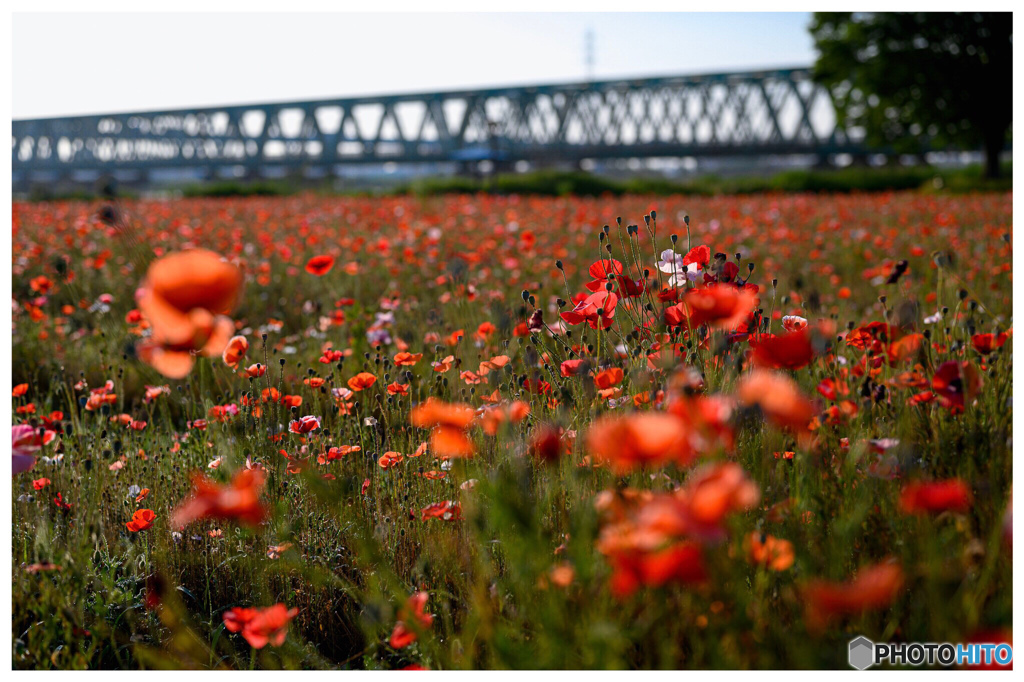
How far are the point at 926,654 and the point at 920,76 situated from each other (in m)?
16.1

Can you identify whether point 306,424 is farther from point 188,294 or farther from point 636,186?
point 636,186

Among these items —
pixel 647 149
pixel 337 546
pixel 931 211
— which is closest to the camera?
pixel 337 546

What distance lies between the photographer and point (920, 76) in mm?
13977

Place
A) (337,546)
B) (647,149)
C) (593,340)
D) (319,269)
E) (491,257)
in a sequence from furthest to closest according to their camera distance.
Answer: (647,149) < (491,257) < (593,340) < (319,269) < (337,546)

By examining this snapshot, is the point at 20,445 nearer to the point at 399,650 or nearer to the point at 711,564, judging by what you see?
the point at 399,650

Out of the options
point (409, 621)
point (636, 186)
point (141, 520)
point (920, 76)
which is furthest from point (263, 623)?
point (920, 76)

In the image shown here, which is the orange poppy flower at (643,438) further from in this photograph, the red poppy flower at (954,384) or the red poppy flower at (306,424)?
the red poppy flower at (306,424)

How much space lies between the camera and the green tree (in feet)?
41.5

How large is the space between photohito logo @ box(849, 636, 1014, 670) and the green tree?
13.5 meters

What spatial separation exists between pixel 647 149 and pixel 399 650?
32.8 metres

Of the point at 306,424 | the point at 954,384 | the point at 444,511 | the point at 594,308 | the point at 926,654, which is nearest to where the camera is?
the point at 926,654

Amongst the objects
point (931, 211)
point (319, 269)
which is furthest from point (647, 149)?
point (319, 269)

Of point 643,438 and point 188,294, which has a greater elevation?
point 188,294

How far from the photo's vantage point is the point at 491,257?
3.87 m
